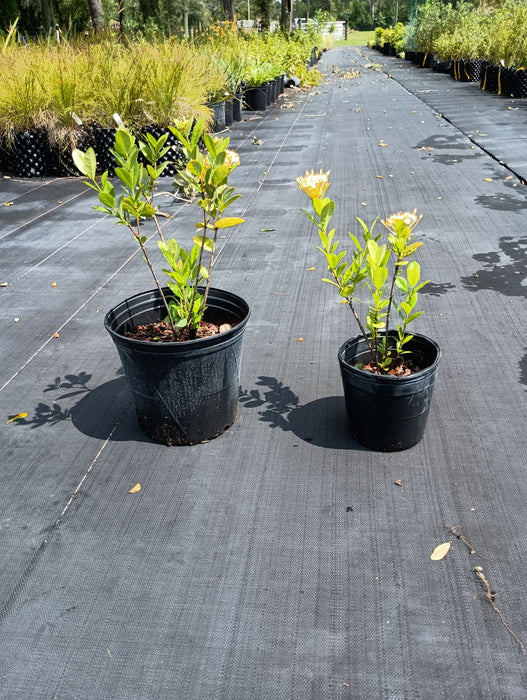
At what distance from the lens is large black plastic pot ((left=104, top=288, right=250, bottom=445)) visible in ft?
6.33

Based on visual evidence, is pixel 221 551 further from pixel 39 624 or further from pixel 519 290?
pixel 519 290

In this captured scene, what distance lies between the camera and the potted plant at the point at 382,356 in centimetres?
186

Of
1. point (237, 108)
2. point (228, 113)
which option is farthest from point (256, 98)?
point (228, 113)

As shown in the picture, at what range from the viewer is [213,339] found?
194cm

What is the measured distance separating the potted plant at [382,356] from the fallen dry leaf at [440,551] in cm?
45

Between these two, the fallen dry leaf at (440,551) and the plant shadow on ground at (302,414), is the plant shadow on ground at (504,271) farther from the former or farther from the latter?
the fallen dry leaf at (440,551)

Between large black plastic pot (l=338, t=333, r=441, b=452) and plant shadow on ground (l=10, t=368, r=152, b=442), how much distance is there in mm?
803

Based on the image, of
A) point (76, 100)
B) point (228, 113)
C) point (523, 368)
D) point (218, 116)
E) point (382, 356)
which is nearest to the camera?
→ point (382, 356)

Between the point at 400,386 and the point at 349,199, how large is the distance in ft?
11.5

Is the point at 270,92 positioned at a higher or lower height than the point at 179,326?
higher

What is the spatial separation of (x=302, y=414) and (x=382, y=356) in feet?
1.31

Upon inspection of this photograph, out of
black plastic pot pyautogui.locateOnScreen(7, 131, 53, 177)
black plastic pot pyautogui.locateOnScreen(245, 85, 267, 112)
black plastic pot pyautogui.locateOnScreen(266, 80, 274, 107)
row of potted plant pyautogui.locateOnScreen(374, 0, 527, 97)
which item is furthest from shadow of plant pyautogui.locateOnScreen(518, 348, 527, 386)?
row of potted plant pyautogui.locateOnScreen(374, 0, 527, 97)

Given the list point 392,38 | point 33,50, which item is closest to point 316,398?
point 33,50

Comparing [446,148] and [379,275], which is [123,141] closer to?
[379,275]
